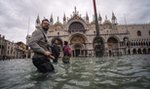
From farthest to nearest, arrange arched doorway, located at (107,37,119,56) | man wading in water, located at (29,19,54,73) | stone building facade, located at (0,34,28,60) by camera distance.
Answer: stone building facade, located at (0,34,28,60), arched doorway, located at (107,37,119,56), man wading in water, located at (29,19,54,73)

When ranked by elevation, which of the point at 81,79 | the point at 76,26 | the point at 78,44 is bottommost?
the point at 81,79

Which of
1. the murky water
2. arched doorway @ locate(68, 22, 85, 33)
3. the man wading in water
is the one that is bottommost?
the murky water

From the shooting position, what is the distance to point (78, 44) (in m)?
38.2

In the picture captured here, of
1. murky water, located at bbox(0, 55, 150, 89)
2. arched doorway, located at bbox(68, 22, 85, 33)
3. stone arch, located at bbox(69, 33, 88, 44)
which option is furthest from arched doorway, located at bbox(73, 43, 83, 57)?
murky water, located at bbox(0, 55, 150, 89)

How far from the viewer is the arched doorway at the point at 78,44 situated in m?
37.7

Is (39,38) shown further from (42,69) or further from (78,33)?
(78,33)

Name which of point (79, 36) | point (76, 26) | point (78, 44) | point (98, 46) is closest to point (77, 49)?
point (78, 44)

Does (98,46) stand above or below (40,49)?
above

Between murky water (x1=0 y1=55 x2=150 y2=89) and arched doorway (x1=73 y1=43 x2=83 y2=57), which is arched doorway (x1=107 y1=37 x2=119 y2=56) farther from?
murky water (x1=0 y1=55 x2=150 y2=89)

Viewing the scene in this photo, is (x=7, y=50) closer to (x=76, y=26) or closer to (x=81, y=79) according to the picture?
(x=76, y=26)

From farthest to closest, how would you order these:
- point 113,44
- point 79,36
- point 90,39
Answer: point 113,44, point 79,36, point 90,39

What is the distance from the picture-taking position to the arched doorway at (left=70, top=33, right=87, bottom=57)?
37.7 meters

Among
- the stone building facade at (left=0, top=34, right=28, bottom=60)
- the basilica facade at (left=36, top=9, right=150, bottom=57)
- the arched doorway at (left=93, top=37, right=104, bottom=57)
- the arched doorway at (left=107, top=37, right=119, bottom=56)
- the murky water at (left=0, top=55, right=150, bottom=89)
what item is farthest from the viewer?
the stone building facade at (left=0, top=34, right=28, bottom=60)

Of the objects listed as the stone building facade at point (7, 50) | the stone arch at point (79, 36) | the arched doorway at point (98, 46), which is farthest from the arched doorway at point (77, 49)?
the stone building facade at point (7, 50)
